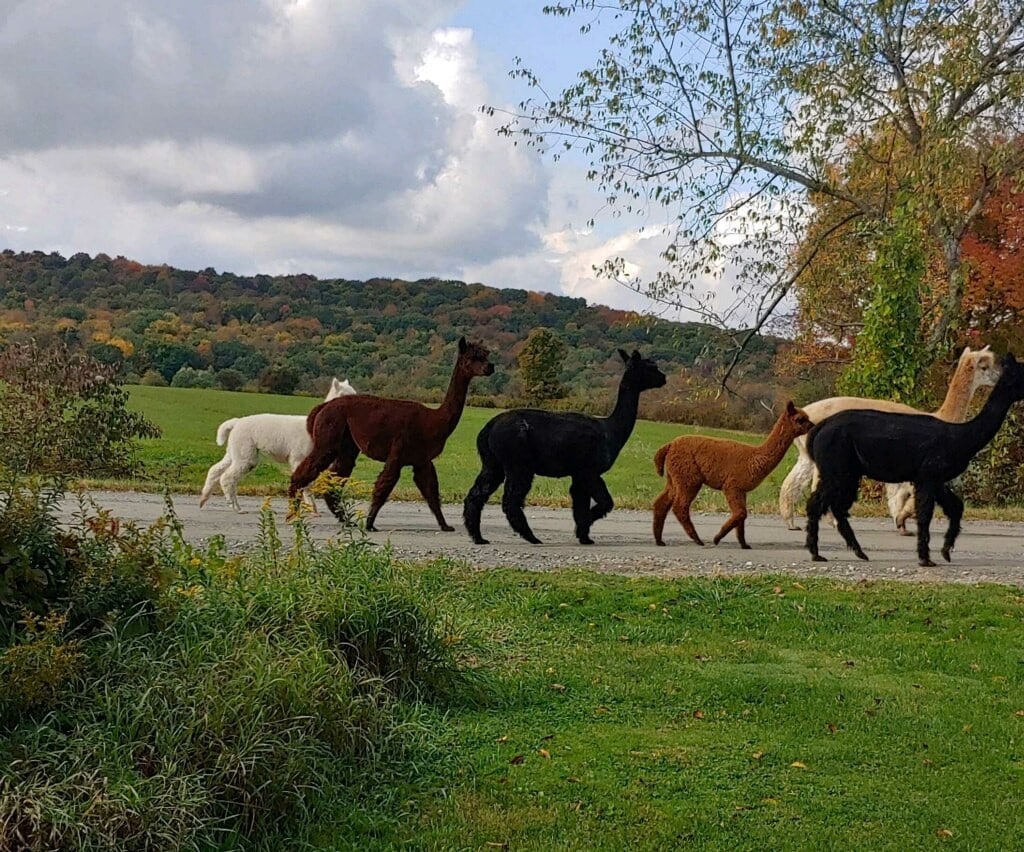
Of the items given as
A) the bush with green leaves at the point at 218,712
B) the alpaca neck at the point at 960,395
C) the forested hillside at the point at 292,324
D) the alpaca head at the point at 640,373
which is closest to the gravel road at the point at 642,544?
the alpaca neck at the point at 960,395

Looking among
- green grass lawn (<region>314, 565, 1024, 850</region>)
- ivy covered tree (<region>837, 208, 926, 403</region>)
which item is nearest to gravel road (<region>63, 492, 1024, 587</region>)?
green grass lawn (<region>314, 565, 1024, 850</region>)

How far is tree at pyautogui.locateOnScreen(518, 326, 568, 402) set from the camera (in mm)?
34312

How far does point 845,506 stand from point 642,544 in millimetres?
2449

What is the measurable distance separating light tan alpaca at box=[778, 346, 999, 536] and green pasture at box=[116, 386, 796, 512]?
3.35 m

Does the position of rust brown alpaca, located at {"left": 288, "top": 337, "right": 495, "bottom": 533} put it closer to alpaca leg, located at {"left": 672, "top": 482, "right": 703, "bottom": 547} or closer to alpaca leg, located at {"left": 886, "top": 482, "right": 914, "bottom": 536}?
alpaca leg, located at {"left": 672, "top": 482, "right": 703, "bottom": 547}

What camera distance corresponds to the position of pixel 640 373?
12.8m

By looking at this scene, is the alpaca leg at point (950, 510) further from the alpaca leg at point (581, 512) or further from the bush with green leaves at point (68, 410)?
the bush with green leaves at point (68, 410)

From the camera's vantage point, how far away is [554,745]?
571 centimetres

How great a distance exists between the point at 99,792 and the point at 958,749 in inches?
173

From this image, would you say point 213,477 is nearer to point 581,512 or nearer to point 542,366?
point 581,512

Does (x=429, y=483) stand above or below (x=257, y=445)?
below

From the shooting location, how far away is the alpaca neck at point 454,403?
508 inches

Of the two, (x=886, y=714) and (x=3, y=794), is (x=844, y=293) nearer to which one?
(x=886, y=714)

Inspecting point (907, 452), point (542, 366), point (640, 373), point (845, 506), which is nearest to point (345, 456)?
point (640, 373)
